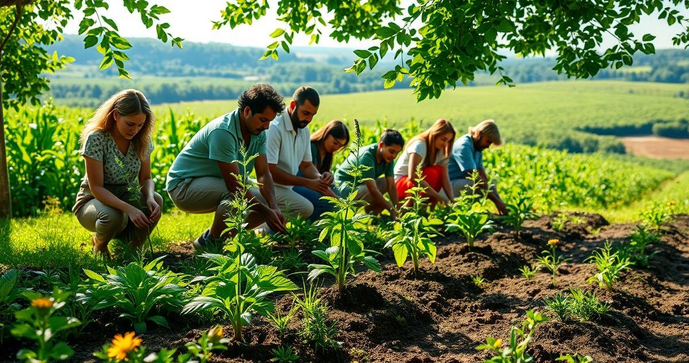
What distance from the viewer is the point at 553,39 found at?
6.63 m

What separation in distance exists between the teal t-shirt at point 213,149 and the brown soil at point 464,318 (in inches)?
26.5

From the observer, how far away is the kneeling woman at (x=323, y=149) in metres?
6.33

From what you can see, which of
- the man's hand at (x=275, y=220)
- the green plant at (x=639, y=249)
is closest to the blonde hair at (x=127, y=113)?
the man's hand at (x=275, y=220)

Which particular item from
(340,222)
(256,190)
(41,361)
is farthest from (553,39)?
(41,361)

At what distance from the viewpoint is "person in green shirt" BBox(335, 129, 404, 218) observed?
6.35m

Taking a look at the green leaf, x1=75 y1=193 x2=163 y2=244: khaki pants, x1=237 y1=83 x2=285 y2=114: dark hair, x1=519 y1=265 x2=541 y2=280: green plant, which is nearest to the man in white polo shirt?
the green leaf

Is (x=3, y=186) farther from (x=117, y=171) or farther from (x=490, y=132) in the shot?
(x=490, y=132)

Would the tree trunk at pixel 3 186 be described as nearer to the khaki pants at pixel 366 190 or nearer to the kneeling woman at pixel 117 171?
the kneeling woman at pixel 117 171

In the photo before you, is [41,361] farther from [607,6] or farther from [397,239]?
[607,6]

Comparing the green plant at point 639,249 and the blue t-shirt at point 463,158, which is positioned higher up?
the blue t-shirt at point 463,158

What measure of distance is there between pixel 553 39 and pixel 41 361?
5.90 meters

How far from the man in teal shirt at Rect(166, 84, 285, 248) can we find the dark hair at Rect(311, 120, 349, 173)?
1056 mm

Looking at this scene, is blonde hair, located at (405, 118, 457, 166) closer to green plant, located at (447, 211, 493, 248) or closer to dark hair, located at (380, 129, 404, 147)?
dark hair, located at (380, 129, 404, 147)

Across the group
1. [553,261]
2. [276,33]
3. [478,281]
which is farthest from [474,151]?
[478,281]
